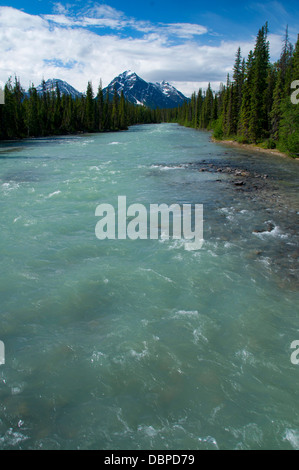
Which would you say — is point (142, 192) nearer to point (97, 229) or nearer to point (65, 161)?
point (97, 229)

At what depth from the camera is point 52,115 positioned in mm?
88750

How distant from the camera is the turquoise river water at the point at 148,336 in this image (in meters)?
5.07

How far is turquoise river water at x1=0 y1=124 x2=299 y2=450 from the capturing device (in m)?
5.07

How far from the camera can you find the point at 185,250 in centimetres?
1155

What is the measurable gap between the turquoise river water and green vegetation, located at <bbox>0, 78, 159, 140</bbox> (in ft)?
200

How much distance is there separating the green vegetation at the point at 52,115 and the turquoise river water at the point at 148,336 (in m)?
60.8
